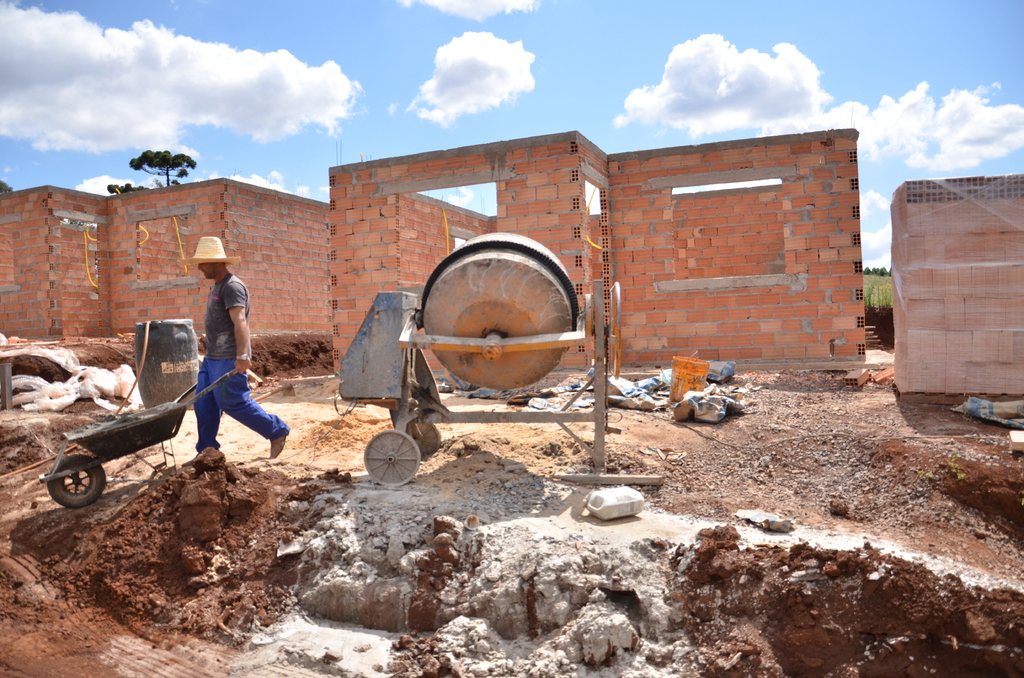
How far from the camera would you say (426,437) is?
5258 mm

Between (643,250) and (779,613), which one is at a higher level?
(643,250)

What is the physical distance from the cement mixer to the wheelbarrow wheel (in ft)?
5.83

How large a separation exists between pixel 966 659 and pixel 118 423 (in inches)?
198

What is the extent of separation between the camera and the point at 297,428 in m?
6.37

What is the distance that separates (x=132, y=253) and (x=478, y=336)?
10.8 m

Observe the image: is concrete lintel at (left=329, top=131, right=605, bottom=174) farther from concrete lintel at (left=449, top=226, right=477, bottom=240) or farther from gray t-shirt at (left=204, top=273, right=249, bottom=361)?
gray t-shirt at (left=204, top=273, right=249, bottom=361)

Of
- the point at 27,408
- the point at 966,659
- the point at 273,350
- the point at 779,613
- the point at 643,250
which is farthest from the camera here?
the point at 273,350

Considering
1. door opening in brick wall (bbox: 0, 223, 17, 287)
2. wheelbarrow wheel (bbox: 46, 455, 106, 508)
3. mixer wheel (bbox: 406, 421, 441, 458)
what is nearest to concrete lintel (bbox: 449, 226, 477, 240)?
mixer wheel (bbox: 406, 421, 441, 458)

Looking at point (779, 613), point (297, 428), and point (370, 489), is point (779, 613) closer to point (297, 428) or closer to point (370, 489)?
point (370, 489)

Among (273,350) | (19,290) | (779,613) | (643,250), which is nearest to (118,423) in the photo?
(779,613)

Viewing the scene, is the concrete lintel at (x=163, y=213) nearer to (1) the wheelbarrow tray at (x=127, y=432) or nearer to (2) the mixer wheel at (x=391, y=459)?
(1) the wheelbarrow tray at (x=127, y=432)

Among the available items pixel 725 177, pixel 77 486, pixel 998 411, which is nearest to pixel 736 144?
pixel 725 177

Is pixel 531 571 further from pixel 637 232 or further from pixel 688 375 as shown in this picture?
pixel 637 232

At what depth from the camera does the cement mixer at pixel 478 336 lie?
176 inches
